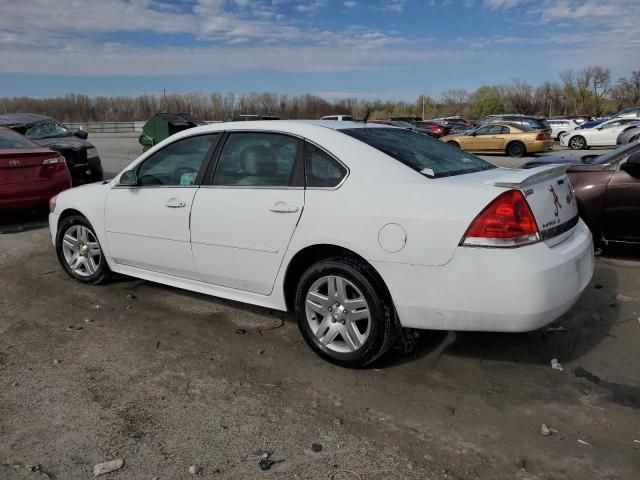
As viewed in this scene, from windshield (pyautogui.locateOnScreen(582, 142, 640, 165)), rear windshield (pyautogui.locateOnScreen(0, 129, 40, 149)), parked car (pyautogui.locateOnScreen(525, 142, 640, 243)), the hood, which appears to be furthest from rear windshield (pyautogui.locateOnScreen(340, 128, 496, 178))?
the hood

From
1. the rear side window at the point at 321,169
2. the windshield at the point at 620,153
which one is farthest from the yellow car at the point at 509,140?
the rear side window at the point at 321,169

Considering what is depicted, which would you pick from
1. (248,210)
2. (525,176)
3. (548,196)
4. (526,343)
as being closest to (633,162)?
(526,343)

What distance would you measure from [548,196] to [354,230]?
3.84 feet

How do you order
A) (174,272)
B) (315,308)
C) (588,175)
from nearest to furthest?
(315,308) → (174,272) → (588,175)

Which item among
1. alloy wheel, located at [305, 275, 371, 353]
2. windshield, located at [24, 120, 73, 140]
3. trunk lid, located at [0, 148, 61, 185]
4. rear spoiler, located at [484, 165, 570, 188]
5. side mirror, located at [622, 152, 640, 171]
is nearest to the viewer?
rear spoiler, located at [484, 165, 570, 188]

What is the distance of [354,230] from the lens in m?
3.35

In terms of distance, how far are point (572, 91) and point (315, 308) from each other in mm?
90003

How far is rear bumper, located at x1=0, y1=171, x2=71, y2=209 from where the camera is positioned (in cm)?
769

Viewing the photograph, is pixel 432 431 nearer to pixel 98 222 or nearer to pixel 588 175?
pixel 98 222

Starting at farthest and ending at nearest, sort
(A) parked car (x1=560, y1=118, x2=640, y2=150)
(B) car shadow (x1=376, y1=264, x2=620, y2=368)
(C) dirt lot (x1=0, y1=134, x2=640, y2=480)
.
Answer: (A) parked car (x1=560, y1=118, x2=640, y2=150), (B) car shadow (x1=376, y1=264, x2=620, y2=368), (C) dirt lot (x1=0, y1=134, x2=640, y2=480)

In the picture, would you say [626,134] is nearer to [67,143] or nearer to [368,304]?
[67,143]

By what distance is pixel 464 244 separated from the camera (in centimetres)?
305

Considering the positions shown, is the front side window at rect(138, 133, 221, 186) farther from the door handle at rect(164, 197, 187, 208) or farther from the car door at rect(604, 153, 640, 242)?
the car door at rect(604, 153, 640, 242)

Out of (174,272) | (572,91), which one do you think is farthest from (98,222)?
(572,91)
